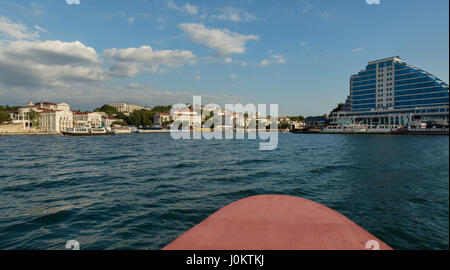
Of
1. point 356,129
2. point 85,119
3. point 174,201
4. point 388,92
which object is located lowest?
point 174,201

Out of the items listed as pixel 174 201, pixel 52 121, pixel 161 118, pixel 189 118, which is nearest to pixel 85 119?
pixel 52 121

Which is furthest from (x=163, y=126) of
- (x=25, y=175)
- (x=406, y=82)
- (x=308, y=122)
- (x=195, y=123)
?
(x=25, y=175)

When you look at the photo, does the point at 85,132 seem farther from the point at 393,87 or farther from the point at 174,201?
the point at 393,87

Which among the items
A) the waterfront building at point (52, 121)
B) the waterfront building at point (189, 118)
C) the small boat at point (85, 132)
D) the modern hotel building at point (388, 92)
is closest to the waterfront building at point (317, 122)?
the modern hotel building at point (388, 92)

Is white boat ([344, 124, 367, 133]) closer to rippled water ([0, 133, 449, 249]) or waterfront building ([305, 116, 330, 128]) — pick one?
waterfront building ([305, 116, 330, 128])

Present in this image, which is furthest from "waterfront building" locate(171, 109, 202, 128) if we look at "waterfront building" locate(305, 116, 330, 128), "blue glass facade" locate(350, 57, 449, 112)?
"blue glass facade" locate(350, 57, 449, 112)

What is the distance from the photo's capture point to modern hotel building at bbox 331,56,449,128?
49.8m

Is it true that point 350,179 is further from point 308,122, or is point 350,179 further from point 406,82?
point 308,122

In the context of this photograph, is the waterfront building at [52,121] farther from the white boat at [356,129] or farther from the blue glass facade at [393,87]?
the blue glass facade at [393,87]

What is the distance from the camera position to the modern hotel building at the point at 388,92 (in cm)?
4984

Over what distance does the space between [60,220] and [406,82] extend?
76396 mm

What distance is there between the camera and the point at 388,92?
2687 inches

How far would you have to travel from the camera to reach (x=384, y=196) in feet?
24.5
